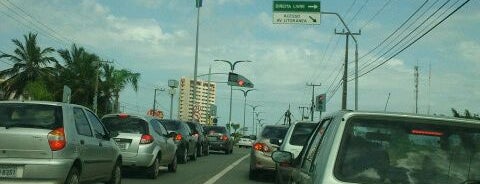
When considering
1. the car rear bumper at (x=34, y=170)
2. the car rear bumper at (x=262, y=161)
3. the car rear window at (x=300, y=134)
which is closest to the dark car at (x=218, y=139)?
the car rear bumper at (x=262, y=161)

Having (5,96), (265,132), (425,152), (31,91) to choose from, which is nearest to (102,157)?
(265,132)

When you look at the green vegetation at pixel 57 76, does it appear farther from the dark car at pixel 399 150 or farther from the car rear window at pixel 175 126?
the dark car at pixel 399 150

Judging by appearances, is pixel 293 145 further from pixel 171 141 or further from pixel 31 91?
pixel 31 91

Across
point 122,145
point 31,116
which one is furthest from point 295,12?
point 31,116

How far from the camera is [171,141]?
1928cm

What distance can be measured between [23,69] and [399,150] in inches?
2394

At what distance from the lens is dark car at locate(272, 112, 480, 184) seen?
4.78 meters

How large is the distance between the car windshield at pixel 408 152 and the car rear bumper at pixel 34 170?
613 cm

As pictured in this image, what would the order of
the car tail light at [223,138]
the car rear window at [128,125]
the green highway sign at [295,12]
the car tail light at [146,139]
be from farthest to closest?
the car tail light at [223,138] < the green highway sign at [295,12] < the car rear window at [128,125] < the car tail light at [146,139]

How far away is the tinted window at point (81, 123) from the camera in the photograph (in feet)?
36.3

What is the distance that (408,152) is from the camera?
494cm

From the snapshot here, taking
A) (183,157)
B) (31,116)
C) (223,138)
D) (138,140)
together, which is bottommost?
(183,157)

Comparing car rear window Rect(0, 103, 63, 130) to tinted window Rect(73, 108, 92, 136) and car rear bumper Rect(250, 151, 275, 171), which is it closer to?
tinted window Rect(73, 108, 92, 136)

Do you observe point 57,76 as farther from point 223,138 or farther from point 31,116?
point 31,116
